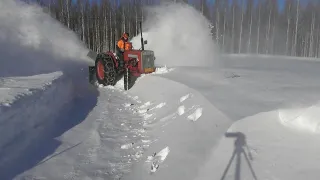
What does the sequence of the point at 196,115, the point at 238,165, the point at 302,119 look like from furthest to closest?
the point at 196,115
the point at 302,119
the point at 238,165

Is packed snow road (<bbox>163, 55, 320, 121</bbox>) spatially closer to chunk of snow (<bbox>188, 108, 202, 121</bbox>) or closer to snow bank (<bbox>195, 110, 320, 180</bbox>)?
chunk of snow (<bbox>188, 108, 202, 121</bbox>)

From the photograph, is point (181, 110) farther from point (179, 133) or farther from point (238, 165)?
point (238, 165)

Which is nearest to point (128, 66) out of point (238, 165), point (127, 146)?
point (127, 146)

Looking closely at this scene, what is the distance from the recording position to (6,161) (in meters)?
4.55

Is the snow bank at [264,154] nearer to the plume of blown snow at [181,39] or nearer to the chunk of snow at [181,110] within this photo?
the chunk of snow at [181,110]

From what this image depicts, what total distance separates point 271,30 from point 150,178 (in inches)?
1783

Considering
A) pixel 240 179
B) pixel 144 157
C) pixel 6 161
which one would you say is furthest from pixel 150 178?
pixel 6 161

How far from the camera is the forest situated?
40500 millimetres

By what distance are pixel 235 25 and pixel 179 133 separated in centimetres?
4396

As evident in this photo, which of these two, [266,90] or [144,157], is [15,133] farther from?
[266,90]

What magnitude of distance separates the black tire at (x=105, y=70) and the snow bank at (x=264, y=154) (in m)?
7.29

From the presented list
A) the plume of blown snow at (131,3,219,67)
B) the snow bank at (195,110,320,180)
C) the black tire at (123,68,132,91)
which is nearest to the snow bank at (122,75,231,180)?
the snow bank at (195,110,320,180)

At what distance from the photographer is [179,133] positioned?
5.59 metres

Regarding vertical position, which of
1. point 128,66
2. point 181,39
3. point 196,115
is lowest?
point 196,115
